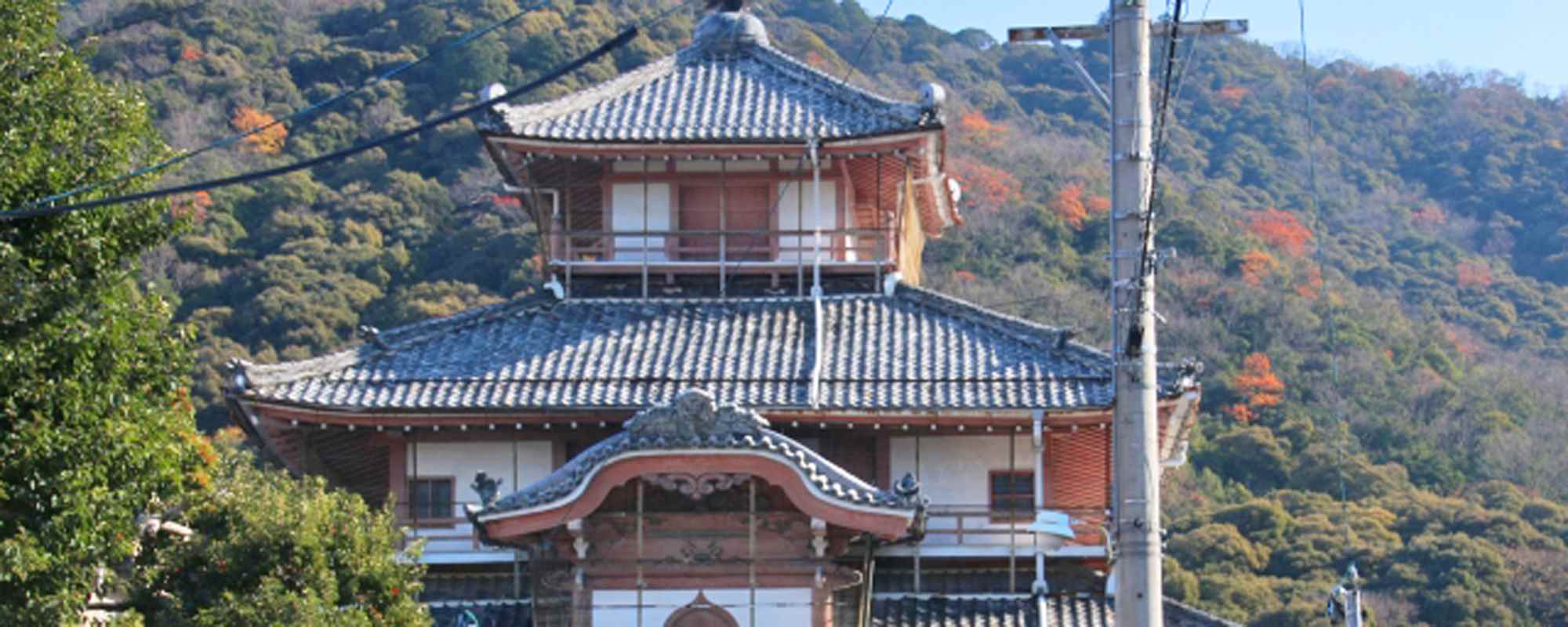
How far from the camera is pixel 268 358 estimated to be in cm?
6059

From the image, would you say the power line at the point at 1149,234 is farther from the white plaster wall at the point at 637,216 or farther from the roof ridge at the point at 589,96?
the white plaster wall at the point at 637,216

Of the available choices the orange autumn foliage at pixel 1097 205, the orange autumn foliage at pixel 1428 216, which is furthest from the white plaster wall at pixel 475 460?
the orange autumn foliage at pixel 1428 216

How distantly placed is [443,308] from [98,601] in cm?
4089

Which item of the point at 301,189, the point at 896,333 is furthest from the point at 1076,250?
the point at 896,333

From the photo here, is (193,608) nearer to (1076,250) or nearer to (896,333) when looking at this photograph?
(896,333)

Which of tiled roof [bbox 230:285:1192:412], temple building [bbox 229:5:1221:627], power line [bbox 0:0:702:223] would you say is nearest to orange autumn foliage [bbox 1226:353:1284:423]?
temple building [bbox 229:5:1221:627]

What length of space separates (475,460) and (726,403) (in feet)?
14.8

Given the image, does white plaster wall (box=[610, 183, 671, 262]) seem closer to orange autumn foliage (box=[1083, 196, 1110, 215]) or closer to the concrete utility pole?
the concrete utility pole

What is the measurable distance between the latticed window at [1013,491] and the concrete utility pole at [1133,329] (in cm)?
965

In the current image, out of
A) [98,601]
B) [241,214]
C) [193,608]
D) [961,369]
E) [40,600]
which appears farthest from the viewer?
[241,214]

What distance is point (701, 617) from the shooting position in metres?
23.3

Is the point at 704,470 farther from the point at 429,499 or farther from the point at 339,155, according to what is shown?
the point at 339,155

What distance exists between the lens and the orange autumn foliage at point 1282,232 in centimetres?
8388

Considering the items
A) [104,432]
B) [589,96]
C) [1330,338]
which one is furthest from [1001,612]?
[1330,338]
